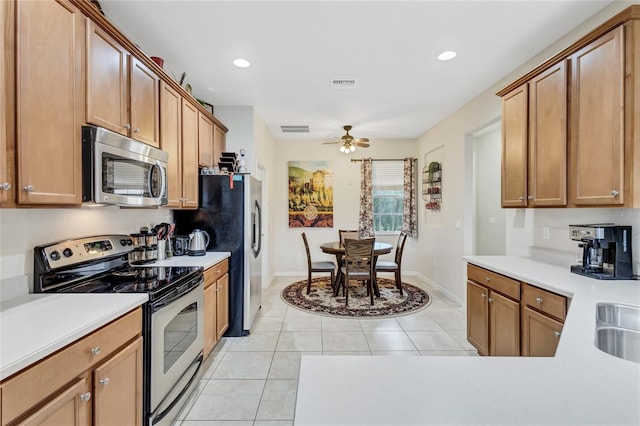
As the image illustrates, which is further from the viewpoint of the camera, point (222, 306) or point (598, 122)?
point (222, 306)

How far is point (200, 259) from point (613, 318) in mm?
2821

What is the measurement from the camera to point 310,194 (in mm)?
5949

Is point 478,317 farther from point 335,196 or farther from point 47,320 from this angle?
point 335,196

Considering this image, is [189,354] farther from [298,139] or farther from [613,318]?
[298,139]

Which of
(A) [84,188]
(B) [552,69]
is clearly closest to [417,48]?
(B) [552,69]

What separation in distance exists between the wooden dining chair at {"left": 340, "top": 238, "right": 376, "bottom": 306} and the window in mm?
1959

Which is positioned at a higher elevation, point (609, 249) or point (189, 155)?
point (189, 155)

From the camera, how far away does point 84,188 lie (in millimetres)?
1618

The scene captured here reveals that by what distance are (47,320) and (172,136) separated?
181cm

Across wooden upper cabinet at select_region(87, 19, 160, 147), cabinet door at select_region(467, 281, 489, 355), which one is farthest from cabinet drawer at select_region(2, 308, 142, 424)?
cabinet door at select_region(467, 281, 489, 355)

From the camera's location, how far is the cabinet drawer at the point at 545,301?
174cm

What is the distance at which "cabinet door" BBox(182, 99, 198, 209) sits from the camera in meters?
2.88

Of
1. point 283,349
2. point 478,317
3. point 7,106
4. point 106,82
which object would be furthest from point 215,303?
point 478,317

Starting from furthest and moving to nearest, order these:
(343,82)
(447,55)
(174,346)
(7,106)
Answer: (343,82) < (447,55) < (174,346) < (7,106)
